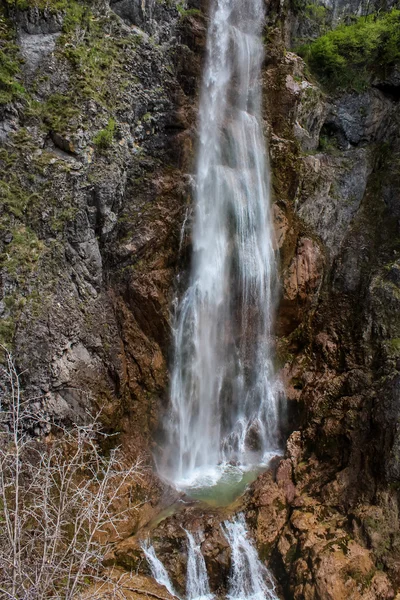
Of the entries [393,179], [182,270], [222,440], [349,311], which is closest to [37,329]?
[182,270]

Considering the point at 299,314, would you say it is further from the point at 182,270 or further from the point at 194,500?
the point at 194,500

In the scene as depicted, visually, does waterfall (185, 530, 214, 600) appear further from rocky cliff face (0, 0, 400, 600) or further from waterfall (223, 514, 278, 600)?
waterfall (223, 514, 278, 600)

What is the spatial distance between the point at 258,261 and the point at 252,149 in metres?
4.51

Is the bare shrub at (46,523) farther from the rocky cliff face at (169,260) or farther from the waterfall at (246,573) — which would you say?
the rocky cliff face at (169,260)

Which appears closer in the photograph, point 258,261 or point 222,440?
point 222,440

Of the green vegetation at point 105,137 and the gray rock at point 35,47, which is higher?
the gray rock at point 35,47

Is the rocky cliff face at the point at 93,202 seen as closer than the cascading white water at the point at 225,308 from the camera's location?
Yes

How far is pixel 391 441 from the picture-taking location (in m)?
11.8

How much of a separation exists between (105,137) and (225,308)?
268 inches

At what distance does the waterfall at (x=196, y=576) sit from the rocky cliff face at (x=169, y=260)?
0.25 m

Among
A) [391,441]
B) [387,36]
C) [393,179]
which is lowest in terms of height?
[391,441]

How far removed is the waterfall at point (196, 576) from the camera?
1036 centimetres

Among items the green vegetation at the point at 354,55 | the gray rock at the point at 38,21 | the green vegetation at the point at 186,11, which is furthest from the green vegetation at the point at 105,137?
Result: the green vegetation at the point at 354,55

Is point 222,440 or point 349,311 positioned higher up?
point 349,311
